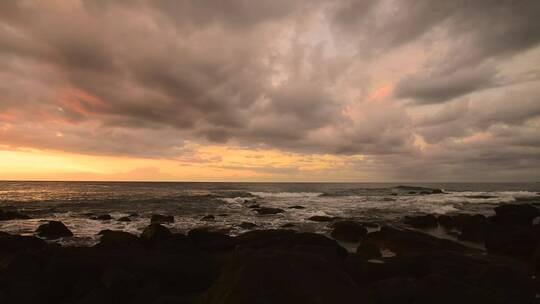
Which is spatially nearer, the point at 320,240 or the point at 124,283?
the point at 124,283

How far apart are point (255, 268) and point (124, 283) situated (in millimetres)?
4883

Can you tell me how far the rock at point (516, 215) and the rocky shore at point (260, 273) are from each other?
7958 millimetres

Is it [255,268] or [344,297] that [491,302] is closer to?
[344,297]

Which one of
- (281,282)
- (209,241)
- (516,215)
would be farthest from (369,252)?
(516,215)

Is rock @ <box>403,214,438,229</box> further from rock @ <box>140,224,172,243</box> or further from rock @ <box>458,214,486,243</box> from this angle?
rock @ <box>140,224,172,243</box>

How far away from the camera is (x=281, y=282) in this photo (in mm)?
5039

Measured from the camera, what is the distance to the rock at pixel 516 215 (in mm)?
21156

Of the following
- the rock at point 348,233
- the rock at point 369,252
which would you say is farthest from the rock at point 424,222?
the rock at point 369,252

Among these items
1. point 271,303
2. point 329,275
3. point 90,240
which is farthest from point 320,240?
point 90,240

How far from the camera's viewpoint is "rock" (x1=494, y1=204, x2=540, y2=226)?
21156 millimetres

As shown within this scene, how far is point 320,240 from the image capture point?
12867 millimetres

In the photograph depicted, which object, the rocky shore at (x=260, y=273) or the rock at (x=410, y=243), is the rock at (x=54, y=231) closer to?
the rocky shore at (x=260, y=273)

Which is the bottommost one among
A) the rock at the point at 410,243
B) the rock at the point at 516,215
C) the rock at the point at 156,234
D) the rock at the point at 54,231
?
the rock at the point at 54,231

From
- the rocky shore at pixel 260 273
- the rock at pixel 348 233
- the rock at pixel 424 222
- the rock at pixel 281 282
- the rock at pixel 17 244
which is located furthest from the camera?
the rock at pixel 424 222
